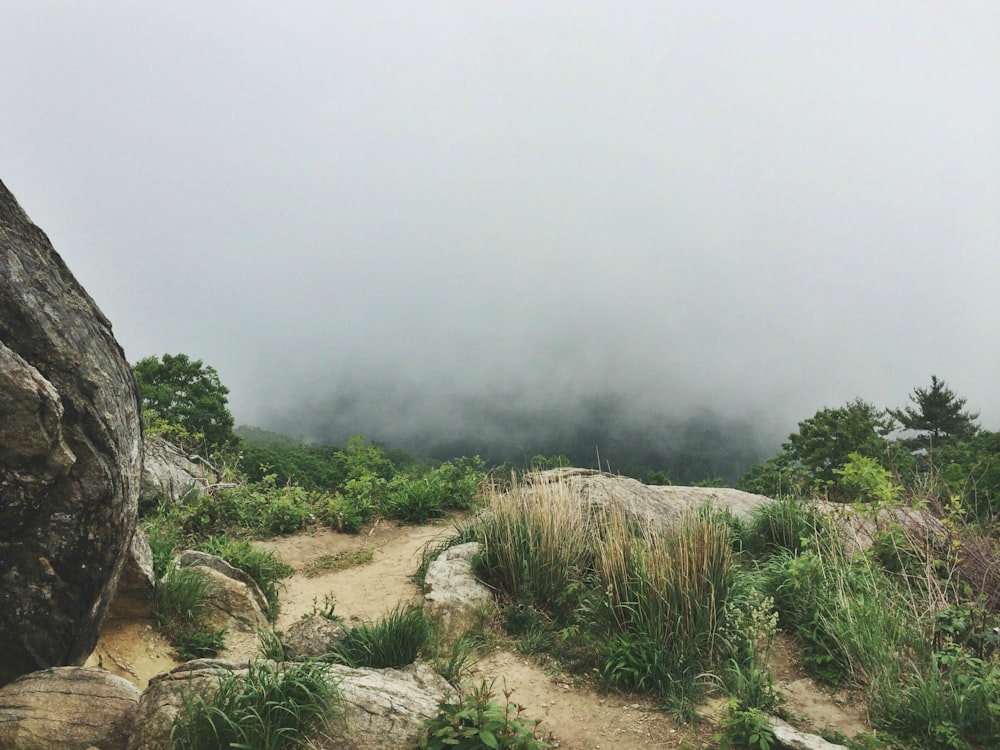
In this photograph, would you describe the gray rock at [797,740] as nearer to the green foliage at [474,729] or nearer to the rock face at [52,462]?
the green foliage at [474,729]

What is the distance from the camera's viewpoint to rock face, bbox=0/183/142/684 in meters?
3.85

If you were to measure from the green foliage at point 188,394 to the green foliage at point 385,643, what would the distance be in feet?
97.1

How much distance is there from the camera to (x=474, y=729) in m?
3.73

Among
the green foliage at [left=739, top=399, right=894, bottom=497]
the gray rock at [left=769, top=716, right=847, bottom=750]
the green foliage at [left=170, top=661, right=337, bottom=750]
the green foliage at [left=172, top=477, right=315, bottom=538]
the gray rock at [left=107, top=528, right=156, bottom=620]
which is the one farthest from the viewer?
the green foliage at [left=739, top=399, right=894, bottom=497]

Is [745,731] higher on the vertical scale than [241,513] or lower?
lower

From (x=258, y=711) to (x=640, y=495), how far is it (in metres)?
6.91

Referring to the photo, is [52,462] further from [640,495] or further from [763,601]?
[640,495]

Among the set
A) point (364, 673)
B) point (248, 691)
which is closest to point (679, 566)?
point (364, 673)

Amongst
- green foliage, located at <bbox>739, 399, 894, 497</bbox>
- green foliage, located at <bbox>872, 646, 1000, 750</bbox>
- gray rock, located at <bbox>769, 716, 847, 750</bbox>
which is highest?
green foliage, located at <bbox>739, 399, 894, 497</bbox>

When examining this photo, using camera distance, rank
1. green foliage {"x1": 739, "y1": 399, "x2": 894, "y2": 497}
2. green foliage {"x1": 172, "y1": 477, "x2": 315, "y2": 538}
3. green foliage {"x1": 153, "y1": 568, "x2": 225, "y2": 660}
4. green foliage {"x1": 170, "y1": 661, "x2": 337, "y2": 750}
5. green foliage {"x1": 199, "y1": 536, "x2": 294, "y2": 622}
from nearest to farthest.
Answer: green foliage {"x1": 170, "y1": 661, "x2": 337, "y2": 750}, green foliage {"x1": 153, "y1": 568, "x2": 225, "y2": 660}, green foliage {"x1": 199, "y1": 536, "x2": 294, "y2": 622}, green foliage {"x1": 172, "y1": 477, "x2": 315, "y2": 538}, green foliage {"x1": 739, "y1": 399, "x2": 894, "y2": 497}

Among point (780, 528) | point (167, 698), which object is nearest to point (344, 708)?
point (167, 698)

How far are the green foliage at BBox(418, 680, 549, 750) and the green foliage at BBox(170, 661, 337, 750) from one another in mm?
688

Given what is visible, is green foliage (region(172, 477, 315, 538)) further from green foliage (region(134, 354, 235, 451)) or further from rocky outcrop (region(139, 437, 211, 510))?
green foliage (region(134, 354, 235, 451))

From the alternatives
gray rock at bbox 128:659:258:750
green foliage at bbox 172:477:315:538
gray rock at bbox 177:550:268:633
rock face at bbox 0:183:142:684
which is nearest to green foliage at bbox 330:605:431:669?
gray rock at bbox 128:659:258:750
